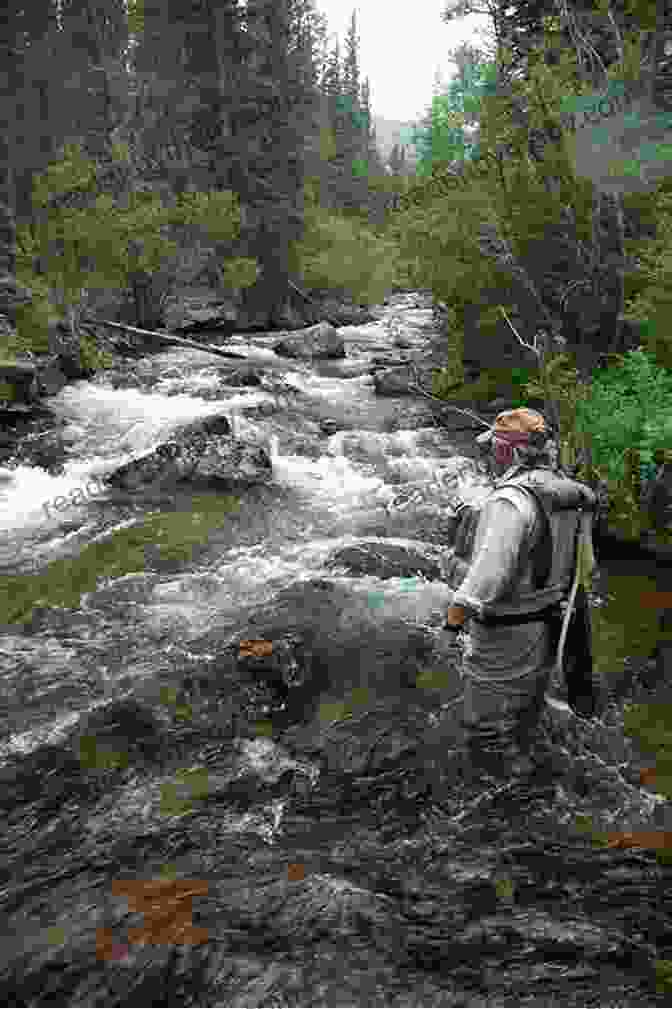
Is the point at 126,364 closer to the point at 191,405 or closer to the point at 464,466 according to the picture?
the point at 191,405

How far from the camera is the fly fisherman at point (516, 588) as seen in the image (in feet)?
11.2

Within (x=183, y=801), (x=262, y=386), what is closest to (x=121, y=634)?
(x=183, y=801)

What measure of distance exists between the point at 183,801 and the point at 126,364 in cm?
1834

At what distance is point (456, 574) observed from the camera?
159 inches

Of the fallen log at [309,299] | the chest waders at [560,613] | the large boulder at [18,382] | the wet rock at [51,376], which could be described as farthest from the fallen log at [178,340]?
the chest waders at [560,613]

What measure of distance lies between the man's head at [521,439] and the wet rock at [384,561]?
4187mm

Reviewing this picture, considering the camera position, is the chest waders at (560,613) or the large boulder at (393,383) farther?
the large boulder at (393,383)

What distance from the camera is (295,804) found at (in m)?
4.29

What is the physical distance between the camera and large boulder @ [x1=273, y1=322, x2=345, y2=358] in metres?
23.9

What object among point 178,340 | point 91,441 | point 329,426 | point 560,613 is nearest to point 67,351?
point 178,340

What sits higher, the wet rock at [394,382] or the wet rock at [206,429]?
the wet rock at [394,382]

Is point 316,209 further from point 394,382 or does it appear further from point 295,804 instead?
point 295,804

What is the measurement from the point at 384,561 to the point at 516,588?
4.55 m

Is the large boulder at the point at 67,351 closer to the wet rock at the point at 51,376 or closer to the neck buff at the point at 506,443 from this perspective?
the wet rock at the point at 51,376
